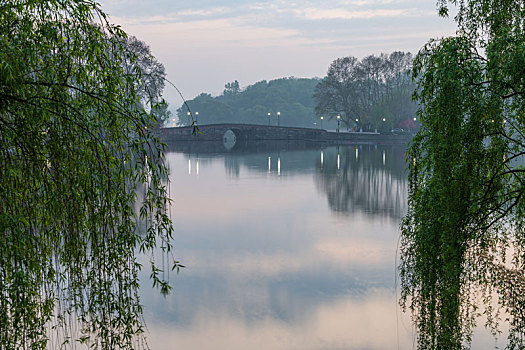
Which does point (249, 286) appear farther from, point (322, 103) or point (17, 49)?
point (322, 103)

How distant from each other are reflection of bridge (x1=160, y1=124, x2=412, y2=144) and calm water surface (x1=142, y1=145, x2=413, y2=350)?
56.8 metres

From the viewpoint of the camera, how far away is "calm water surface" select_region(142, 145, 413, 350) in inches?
688

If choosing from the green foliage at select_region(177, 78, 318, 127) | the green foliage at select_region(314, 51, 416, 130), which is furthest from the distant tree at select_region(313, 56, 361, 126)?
the green foliage at select_region(177, 78, 318, 127)

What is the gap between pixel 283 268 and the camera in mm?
24734

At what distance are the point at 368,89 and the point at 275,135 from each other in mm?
20923

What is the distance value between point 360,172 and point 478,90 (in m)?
48.8

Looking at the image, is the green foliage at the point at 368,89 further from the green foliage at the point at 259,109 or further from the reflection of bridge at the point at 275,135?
the green foliage at the point at 259,109

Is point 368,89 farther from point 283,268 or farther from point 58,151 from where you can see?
point 58,151

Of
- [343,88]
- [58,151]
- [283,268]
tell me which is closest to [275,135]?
[343,88]

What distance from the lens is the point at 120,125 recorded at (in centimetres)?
891

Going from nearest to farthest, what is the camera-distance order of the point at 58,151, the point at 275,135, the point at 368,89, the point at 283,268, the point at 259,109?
1. the point at 58,151
2. the point at 283,268
3. the point at 275,135
4. the point at 368,89
5. the point at 259,109

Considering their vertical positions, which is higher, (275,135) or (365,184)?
(275,135)

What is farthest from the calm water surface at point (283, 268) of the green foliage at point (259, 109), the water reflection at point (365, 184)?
the green foliage at point (259, 109)

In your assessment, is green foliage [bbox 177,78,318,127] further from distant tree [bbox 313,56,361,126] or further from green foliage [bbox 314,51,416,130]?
distant tree [bbox 313,56,361,126]
